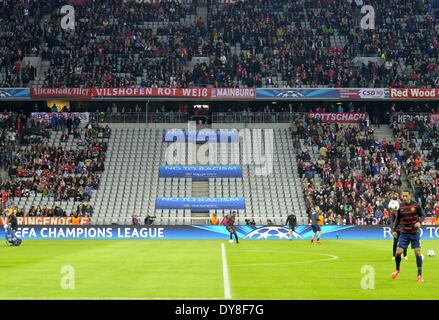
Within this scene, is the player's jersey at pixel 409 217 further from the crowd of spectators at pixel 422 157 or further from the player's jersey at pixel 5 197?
the player's jersey at pixel 5 197

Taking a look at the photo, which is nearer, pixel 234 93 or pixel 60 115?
pixel 234 93

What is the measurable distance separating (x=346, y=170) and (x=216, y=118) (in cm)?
1285

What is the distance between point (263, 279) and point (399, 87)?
52.5 meters

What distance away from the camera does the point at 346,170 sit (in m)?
66.0

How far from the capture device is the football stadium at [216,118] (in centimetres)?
6134

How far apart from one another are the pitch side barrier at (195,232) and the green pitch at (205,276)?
19.8 metres

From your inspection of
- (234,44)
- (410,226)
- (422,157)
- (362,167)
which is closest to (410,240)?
(410,226)

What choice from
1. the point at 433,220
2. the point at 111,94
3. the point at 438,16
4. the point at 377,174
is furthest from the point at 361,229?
the point at 438,16

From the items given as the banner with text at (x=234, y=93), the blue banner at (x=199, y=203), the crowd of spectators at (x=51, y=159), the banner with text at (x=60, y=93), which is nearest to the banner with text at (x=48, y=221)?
the crowd of spectators at (x=51, y=159)

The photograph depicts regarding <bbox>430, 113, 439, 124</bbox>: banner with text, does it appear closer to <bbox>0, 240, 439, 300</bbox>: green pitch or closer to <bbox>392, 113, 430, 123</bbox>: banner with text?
<bbox>392, 113, 430, 123</bbox>: banner with text

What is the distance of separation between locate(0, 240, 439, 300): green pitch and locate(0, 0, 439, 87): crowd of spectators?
38918 mm

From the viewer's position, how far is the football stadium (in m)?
61.3

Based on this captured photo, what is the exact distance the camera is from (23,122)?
73000 millimetres

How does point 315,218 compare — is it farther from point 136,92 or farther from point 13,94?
point 13,94
